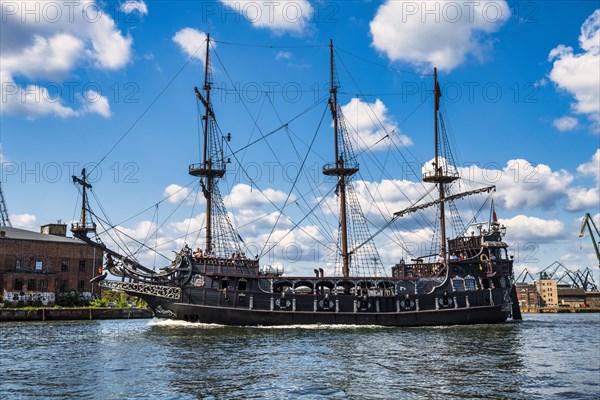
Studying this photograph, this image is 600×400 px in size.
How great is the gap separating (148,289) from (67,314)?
70.9 feet

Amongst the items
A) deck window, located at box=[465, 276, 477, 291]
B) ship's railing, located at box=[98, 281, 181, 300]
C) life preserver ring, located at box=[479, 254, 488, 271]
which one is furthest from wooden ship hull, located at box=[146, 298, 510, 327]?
life preserver ring, located at box=[479, 254, 488, 271]

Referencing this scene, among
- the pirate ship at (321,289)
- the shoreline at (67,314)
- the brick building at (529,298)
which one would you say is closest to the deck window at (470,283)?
the pirate ship at (321,289)

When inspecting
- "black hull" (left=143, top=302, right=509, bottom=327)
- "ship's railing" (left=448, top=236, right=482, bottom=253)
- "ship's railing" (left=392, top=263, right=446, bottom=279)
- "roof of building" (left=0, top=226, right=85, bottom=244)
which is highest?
"roof of building" (left=0, top=226, right=85, bottom=244)

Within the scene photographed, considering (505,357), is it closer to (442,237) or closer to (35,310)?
(442,237)

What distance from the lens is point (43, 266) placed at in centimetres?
7581

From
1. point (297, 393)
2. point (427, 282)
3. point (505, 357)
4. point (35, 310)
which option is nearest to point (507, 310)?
point (427, 282)

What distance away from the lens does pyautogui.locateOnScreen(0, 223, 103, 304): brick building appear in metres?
71.7

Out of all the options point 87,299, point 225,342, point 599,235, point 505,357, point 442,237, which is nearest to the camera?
point 505,357

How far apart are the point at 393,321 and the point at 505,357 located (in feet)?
70.8

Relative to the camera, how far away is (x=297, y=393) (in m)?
19.7

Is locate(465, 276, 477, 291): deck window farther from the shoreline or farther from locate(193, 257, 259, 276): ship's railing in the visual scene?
the shoreline

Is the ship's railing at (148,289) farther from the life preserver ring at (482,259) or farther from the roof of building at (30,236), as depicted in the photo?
the roof of building at (30,236)

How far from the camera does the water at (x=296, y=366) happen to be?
19.9 m

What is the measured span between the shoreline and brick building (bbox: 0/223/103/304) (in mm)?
9177
